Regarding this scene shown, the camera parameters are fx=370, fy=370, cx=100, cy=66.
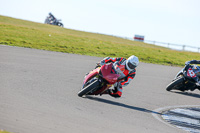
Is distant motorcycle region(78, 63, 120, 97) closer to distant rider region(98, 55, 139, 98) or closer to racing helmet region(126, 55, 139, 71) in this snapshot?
distant rider region(98, 55, 139, 98)

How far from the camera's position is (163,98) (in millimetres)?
11297

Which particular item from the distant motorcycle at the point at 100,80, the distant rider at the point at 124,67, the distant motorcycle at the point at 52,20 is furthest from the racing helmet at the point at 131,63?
the distant motorcycle at the point at 52,20

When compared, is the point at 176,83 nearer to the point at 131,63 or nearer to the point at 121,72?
the point at 121,72

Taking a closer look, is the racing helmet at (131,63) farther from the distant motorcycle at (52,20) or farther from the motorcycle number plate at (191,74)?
the distant motorcycle at (52,20)

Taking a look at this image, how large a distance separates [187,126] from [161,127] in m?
0.81

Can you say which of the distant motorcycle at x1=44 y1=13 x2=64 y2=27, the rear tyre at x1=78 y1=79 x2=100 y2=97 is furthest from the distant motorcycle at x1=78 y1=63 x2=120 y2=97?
the distant motorcycle at x1=44 y1=13 x2=64 y2=27

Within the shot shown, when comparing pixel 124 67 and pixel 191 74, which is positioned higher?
pixel 124 67

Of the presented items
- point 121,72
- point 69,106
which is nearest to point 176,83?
point 121,72

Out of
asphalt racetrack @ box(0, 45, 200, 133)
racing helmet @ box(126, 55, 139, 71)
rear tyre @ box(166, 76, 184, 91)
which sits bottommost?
asphalt racetrack @ box(0, 45, 200, 133)

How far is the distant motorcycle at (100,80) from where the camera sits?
29.0 ft

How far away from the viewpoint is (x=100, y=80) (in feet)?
29.1

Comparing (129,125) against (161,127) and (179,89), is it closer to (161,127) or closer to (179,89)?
(161,127)

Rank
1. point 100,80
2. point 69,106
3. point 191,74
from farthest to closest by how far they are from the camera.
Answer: point 191,74
point 100,80
point 69,106

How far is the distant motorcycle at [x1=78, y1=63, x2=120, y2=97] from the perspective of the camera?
348 inches
